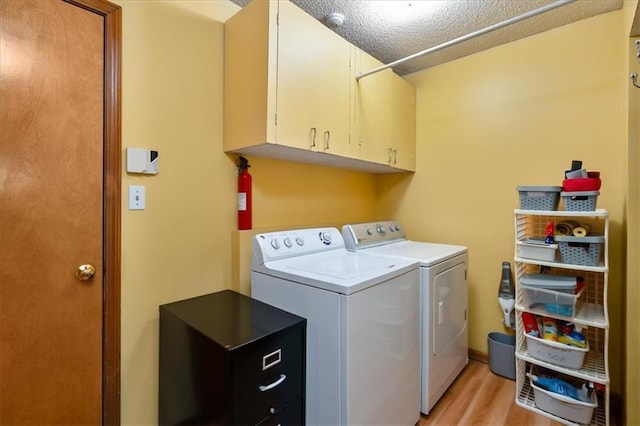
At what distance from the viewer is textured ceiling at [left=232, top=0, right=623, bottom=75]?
1.83 m

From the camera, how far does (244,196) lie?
6.07 feet

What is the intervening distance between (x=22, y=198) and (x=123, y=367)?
0.86 metres

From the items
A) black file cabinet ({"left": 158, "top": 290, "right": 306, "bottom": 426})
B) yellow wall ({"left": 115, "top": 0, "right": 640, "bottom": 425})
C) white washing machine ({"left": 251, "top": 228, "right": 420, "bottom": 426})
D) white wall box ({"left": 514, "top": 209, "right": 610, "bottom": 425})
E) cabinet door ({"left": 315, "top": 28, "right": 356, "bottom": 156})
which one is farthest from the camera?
cabinet door ({"left": 315, "top": 28, "right": 356, "bottom": 156})

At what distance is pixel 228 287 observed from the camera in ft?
6.08

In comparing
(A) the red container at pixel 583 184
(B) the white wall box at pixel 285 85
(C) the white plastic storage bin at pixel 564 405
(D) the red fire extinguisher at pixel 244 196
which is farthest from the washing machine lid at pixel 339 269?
(C) the white plastic storage bin at pixel 564 405

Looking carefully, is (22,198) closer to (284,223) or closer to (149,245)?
(149,245)

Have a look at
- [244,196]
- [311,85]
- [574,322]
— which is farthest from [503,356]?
[311,85]

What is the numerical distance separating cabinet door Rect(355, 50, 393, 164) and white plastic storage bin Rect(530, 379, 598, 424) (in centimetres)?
175

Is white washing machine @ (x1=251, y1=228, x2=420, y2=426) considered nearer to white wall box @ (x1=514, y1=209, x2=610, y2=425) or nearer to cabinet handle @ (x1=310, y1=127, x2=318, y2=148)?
cabinet handle @ (x1=310, y1=127, x2=318, y2=148)

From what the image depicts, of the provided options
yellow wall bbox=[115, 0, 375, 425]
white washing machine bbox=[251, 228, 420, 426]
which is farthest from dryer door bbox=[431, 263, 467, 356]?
yellow wall bbox=[115, 0, 375, 425]

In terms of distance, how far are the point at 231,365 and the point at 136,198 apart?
0.92 metres

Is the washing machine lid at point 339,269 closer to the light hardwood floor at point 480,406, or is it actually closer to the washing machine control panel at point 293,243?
the washing machine control panel at point 293,243

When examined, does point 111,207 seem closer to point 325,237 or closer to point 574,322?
point 325,237

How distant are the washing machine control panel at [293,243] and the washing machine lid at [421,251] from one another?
0.28 metres
